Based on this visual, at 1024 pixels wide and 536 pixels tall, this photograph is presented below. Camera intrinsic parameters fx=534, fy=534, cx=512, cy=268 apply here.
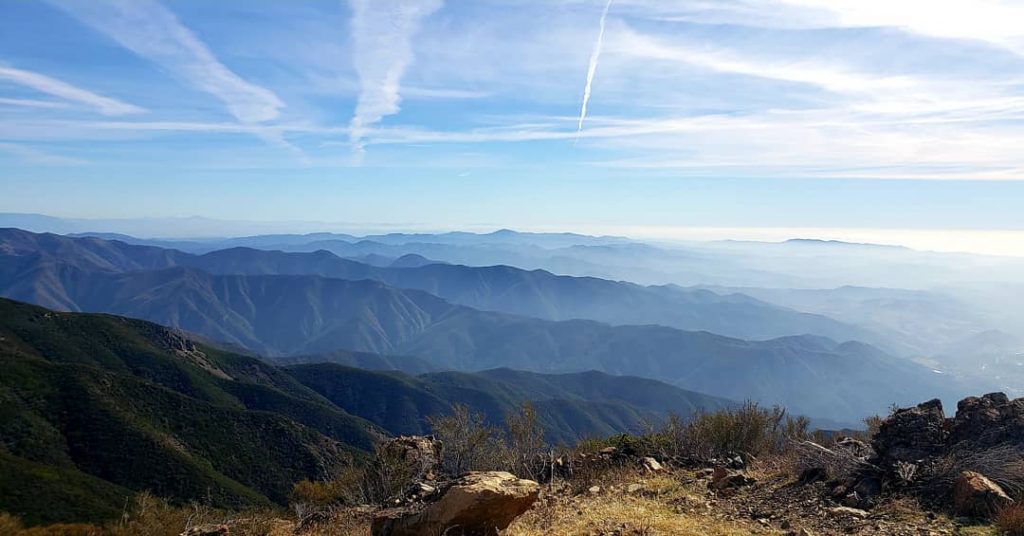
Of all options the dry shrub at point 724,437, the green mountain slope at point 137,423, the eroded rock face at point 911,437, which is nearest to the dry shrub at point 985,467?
the eroded rock face at point 911,437

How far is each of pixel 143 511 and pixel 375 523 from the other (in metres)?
7.05

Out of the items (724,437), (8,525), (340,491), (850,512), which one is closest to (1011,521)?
(850,512)

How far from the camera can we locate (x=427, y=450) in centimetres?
1694

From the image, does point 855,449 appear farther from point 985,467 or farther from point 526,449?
point 526,449

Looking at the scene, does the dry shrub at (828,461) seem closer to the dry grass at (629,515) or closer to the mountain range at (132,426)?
the dry grass at (629,515)

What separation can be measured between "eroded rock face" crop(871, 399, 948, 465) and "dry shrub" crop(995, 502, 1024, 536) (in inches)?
106

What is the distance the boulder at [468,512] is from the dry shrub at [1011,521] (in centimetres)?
734

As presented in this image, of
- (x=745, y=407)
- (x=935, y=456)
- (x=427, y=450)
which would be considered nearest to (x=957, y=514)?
(x=935, y=456)

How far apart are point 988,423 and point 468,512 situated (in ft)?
36.7

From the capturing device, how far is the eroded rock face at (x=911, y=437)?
37.3 feet

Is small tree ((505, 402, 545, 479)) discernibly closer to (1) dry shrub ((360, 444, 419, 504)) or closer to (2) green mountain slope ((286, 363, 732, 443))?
(1) dry shrub ((360, 444, 419, 504))

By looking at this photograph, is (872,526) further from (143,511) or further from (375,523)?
(143,511)

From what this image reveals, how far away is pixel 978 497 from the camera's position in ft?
→ 29.8

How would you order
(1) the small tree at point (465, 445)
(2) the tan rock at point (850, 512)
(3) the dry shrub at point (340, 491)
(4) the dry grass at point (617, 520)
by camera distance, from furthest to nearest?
(1) the small tree at point (465, 445) < (3) the dry shrub at point (340, 491) < (4) the dry grass at point (617, 520) < (2) the tan rock at point (850, 512)
